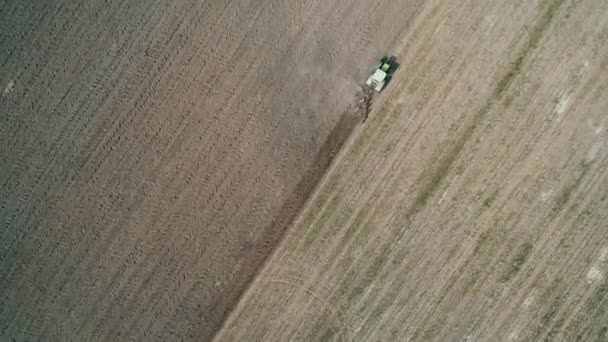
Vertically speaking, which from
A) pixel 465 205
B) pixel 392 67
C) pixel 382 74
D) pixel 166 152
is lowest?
pixel 166 152

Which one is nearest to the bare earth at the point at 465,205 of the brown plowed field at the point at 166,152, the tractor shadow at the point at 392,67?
the tractor shadow at the point at 392,67

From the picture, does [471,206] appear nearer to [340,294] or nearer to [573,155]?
[573,155]

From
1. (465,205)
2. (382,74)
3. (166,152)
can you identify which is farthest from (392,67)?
(166,152)

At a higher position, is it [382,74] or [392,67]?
[392,67]

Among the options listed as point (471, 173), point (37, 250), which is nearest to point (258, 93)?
point (471, 173)

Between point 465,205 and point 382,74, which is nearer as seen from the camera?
point 382,74

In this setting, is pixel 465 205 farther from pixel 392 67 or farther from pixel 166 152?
pixel 166 152

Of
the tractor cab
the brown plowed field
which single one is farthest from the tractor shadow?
the brown plowed field

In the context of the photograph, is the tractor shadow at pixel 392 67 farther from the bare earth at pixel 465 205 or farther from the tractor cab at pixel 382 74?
the bare earth at pixel 465 205
